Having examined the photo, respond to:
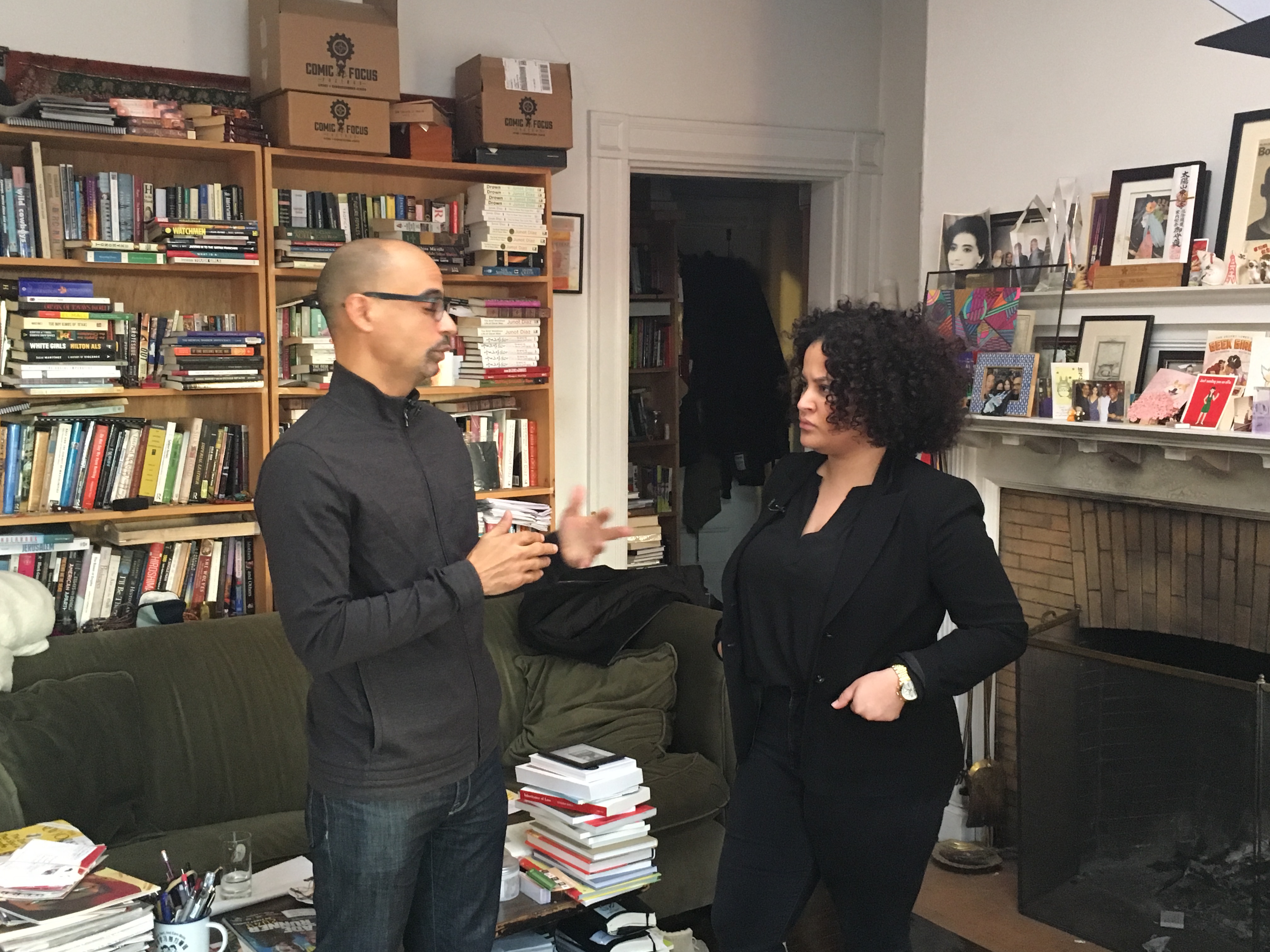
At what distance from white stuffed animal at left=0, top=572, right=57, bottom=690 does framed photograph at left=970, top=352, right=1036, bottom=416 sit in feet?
8.18

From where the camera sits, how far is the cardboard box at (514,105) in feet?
12.2

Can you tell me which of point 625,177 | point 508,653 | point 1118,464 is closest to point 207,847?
point 508,653

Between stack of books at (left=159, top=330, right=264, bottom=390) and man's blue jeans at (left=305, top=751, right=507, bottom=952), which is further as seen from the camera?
stack of books at (left=159, top=330, right=264, bottom=390)

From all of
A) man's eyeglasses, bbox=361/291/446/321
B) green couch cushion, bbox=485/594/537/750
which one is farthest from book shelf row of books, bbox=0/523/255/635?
man's eyeglasses, bbox=361/291/446/321

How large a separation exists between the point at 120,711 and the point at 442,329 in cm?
163

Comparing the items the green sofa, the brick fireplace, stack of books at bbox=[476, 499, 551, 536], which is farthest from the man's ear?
the brick fireplace

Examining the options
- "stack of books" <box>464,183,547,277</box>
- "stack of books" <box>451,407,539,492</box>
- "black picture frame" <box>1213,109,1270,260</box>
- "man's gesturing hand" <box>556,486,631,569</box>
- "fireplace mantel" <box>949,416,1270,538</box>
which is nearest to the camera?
"man's gesturing hand" <box>556,486,631,569</box>

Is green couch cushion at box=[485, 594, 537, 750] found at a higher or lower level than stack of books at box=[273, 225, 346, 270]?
lower

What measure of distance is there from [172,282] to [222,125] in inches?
20.0

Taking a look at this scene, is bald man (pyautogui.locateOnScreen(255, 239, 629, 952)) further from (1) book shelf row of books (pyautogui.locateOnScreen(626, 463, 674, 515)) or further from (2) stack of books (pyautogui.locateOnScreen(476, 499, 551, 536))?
(1) book shelf row of books (pyautogui.locateOnScreen(626, 463, 674, 515))

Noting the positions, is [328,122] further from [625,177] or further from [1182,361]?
[1182,361]

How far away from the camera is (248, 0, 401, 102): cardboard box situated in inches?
132

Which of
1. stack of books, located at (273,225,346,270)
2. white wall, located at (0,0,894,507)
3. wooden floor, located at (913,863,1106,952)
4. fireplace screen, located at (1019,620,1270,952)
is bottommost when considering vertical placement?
wooden floor, located at (913,863,1106,952)

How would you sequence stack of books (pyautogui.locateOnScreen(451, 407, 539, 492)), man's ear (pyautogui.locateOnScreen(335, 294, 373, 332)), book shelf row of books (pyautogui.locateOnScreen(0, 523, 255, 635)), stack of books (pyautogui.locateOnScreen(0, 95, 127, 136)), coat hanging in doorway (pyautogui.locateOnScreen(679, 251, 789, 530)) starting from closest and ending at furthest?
1. man's ear (pyautogui.locateOnScreen(335, 294, 373, 332))
2. stack of books (pyautogui.locateOnScreen(0, 95, 127, 136))
3. book shelf row of books (pyautogui.locateOnScreen(0, 523, 255, 635))
4. stack of books (pyautogui.locateOnScreen(451, 407, 539, 492))
5. coat hanging in doorway (pyautogui.locateOnScreen(679, 251, 789, 530))
